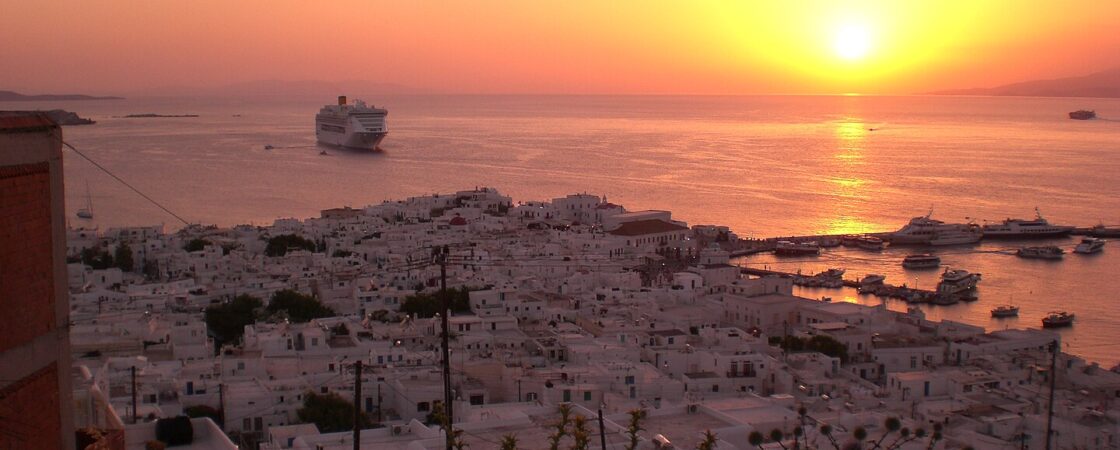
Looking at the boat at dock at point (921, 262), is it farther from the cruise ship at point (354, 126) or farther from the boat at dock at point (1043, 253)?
the cruise ship at point (354, 126)

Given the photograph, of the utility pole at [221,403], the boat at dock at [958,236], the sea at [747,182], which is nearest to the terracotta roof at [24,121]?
the utility pole at [221,403]

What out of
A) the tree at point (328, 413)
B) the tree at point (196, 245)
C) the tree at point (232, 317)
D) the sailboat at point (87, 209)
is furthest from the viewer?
the sailboat at point (87, 209)

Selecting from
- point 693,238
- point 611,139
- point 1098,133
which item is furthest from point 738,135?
point 693,238

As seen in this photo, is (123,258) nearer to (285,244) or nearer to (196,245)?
(196,245)

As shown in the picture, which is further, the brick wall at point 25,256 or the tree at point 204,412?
the tree at point 204,412

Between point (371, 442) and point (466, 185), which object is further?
point (466, 185)

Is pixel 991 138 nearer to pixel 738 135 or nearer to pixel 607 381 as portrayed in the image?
pixel 738 135

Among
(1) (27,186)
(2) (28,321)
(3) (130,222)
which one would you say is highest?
(1) (27,186)

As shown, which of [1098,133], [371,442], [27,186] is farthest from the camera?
[1098,133]

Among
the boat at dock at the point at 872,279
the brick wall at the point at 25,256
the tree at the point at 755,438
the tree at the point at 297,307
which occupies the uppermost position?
the brick wall at the point at 25,256
